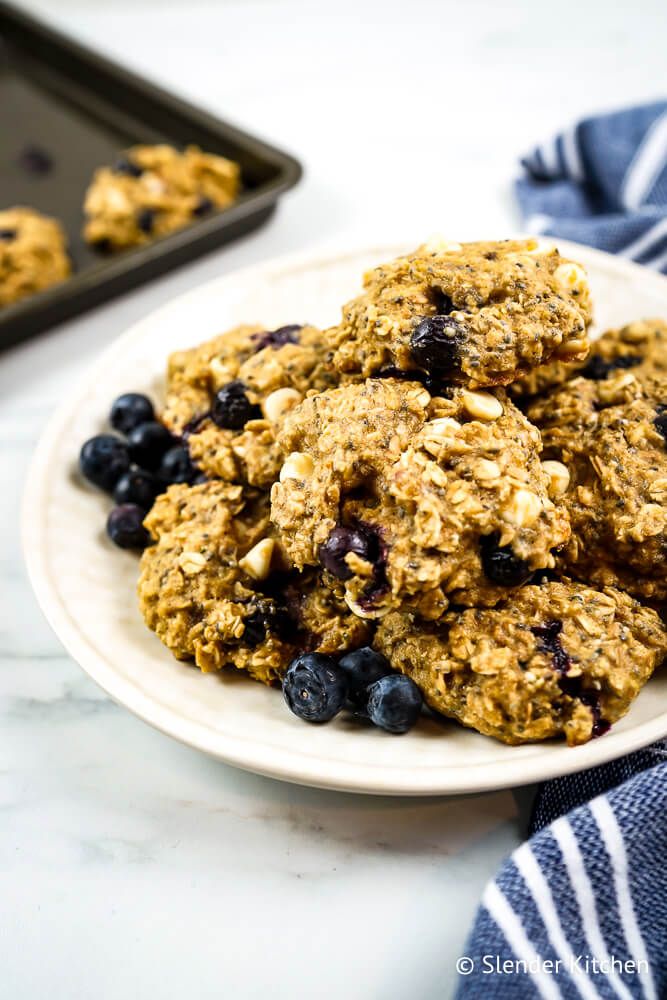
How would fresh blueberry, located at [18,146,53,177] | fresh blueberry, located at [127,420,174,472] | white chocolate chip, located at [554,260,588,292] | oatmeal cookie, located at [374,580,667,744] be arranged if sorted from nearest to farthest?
oatmeal cookie, located at [374,580,667,744] < white chocolate chip, located at [554,260,588,292] < fresh blueberry, located at [127,420,174,472] < fresh blueberry, located at [18,146,53,177]

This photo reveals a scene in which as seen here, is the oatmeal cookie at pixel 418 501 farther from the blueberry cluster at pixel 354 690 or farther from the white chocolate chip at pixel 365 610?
the blueberry cluster at pixel 354 690

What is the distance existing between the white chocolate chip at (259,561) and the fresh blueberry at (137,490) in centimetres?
37

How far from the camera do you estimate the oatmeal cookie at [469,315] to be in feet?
5.44

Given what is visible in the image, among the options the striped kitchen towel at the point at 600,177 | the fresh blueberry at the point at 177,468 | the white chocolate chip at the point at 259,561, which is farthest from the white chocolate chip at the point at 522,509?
the striped kitchen towel at the point at 600,177

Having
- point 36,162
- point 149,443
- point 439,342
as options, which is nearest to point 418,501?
point 439,342

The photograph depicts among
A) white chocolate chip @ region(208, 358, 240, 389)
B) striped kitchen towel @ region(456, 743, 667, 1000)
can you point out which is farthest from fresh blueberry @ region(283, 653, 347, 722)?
white chocolate chip @ region(208, 358, 240, 389)

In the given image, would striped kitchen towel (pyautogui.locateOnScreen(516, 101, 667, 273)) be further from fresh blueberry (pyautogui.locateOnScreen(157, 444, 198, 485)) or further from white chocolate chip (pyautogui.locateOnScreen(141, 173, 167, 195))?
fresh blueberry (pyautogui.locateOnScreen(157, 444, 198, 485))

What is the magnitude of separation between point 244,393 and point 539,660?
31.5 inches

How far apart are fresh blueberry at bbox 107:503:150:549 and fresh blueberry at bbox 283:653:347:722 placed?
507 mm

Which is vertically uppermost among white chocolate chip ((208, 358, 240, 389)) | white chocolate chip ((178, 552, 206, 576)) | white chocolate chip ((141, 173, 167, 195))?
white chocolate chip ((208, 358, 240, 389))

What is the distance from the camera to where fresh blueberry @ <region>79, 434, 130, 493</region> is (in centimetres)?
209

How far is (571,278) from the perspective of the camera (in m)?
1.77

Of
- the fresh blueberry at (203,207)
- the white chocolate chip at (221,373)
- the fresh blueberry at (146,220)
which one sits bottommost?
the fresh blueberry at (146,220)

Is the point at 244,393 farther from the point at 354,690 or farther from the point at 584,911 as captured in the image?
the point at 584,911
